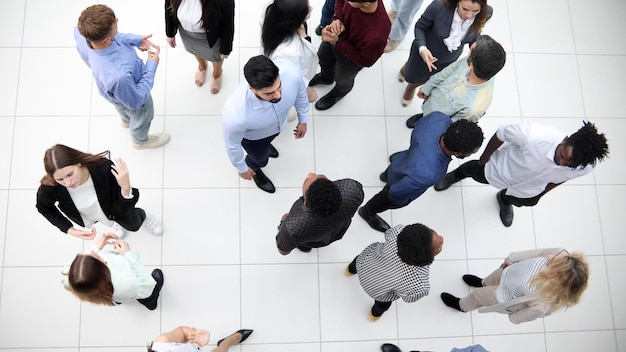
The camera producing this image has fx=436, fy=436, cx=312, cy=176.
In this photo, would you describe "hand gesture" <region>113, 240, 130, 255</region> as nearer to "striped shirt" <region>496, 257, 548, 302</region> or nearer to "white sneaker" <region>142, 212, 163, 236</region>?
"white sneaker" <region>142, 212, 163, 236</region>

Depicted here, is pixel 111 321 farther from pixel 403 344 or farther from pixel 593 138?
pixel 593 138

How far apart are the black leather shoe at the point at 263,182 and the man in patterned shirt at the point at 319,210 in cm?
87

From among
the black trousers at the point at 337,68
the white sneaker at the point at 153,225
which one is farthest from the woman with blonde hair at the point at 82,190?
the black trousers at the point at 337,68

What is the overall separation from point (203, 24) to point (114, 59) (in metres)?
0.63

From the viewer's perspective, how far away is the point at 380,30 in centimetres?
301

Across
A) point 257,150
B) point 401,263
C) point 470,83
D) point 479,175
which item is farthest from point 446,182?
point 257,150

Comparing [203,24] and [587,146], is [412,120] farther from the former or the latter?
[203,24]

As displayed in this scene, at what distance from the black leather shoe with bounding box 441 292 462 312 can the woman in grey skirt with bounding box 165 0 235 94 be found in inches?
102

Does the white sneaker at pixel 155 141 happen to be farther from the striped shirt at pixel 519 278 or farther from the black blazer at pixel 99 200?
the striped shirt at pixel 519 278

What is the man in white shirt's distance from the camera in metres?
2.62

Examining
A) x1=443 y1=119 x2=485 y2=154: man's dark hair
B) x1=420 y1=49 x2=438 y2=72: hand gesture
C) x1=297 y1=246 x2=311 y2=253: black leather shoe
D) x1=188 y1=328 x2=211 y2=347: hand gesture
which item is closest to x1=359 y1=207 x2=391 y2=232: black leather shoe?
x1=297 y1=246 x2=311 y2=253: black leather shoe

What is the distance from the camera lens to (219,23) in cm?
303

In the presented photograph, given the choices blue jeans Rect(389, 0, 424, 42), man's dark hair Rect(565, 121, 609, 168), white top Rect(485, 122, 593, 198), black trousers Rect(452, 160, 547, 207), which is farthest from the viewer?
blue jeans Rect(389, 0, 424, 42)

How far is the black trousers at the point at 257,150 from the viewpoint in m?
3.09
